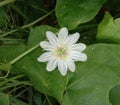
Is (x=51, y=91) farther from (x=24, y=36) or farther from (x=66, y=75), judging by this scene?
(x=24, y=36)

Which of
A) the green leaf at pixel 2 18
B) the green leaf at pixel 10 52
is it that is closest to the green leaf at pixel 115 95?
the green leaf at pixel 10 52

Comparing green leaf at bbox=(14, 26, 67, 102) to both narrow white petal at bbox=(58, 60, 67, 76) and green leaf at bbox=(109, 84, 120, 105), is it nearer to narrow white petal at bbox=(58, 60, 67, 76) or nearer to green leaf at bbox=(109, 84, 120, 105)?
narrow white petal at bbox=(58, 60, 67, 76)

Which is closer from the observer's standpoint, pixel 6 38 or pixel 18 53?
pixel 18 53

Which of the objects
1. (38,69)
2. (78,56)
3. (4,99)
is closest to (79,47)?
(78,56)

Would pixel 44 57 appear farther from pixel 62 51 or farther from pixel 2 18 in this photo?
pixel 2 18

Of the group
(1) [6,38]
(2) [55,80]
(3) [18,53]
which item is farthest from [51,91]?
(1) [6,38]

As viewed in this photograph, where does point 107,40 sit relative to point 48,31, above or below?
below
